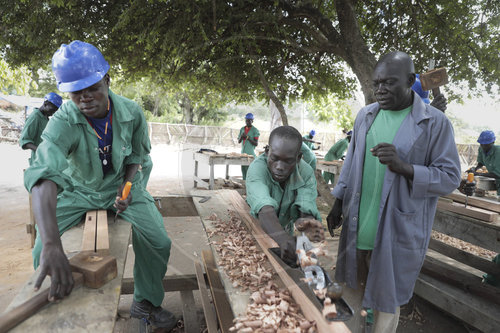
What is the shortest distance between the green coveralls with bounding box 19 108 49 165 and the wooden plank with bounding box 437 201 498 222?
5.58 metres

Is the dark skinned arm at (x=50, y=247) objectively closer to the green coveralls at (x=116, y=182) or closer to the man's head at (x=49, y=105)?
the green coveralls at (x=116, y=182)

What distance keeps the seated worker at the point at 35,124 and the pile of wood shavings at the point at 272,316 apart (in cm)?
479

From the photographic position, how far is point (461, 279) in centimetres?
322

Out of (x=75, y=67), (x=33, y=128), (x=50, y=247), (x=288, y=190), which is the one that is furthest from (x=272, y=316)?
(x=33, y=128)

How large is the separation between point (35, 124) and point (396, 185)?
5.31 meters

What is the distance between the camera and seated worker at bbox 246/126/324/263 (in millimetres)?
1888

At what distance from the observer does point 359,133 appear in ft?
7.72

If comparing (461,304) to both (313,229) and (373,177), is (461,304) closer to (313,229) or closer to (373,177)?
(373,177)

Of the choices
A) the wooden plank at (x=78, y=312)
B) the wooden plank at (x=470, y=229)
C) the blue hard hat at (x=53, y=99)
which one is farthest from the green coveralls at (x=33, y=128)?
the wooden plank at (x=470, y=229)

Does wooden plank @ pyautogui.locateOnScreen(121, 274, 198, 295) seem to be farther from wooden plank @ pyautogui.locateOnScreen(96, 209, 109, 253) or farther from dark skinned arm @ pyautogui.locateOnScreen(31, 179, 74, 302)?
dark skinned arm @ pyautogui.locateOnScreen(31, 179, 74, 302)

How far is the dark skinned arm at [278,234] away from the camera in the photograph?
1.70 m

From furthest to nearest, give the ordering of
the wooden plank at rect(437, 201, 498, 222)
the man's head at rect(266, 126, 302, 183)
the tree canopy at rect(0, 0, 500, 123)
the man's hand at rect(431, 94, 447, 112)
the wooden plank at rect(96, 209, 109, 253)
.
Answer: the tree canopy at rect(0, 0, 500, 123) < the man's hand at rect(431, 94, 447, 112) < the wooden plank at rect(437, 201, 498, 222) < the man's head at rect(266, 126, 302, 183) < the wooden plank at rect(96, 209, 109, 253)

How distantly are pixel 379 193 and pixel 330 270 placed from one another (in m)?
1.77

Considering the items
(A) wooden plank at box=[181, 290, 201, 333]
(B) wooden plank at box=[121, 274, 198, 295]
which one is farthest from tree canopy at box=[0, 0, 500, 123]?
(A) wooden plank at box=[181, 290, 201, 333]
